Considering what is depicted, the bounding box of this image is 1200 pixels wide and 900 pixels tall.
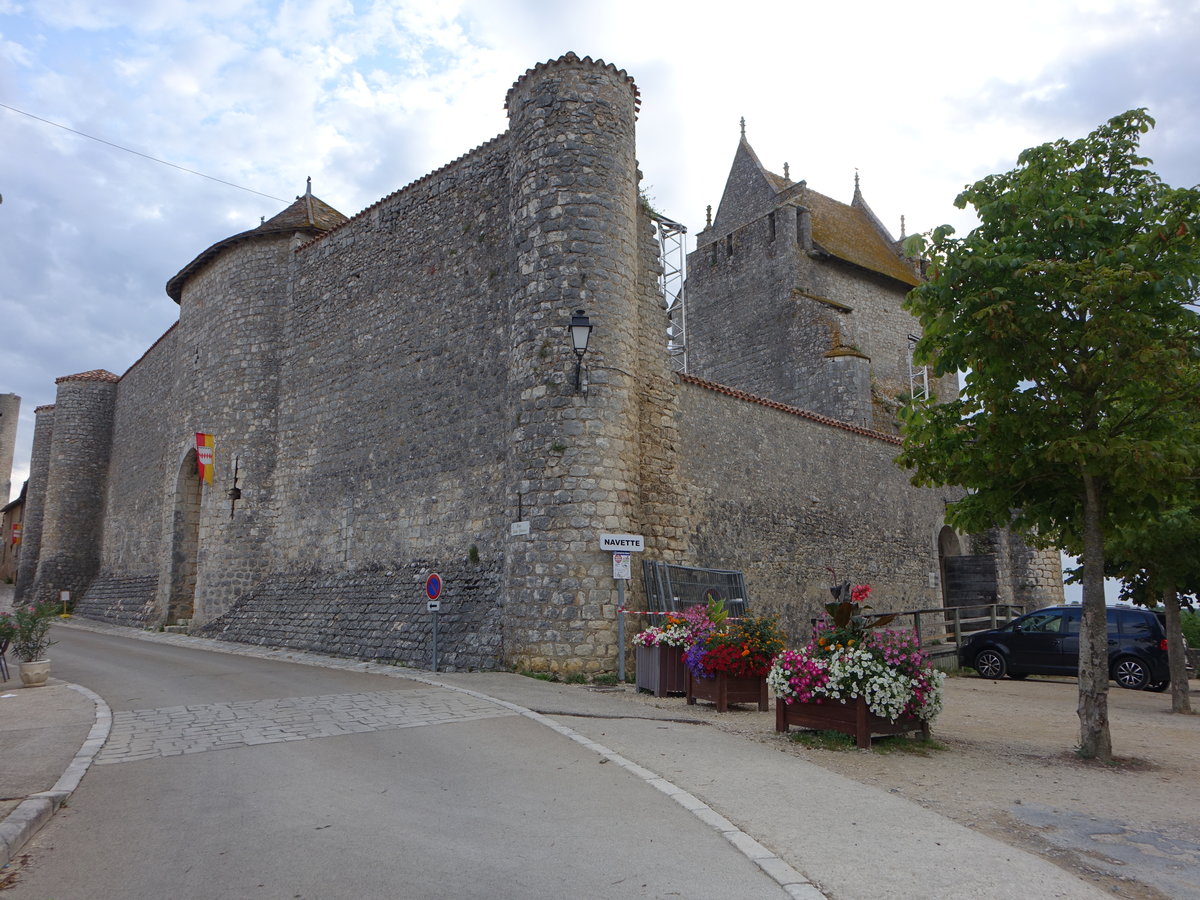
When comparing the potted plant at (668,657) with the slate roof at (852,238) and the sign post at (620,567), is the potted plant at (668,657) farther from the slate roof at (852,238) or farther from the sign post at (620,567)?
the slate roof at (852,238)

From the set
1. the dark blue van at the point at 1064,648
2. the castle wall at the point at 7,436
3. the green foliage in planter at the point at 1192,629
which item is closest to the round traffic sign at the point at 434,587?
the dark blue van at the point at 1064,648

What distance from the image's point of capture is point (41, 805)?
16.4 feet

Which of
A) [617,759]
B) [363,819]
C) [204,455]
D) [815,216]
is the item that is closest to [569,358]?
[617,759]

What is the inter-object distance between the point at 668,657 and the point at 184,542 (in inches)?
614

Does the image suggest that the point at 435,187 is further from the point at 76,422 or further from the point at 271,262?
the point at 76,422

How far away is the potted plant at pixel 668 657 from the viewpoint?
10.5 metres

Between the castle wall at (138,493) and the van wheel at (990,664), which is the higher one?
the castle wall at (138,493)

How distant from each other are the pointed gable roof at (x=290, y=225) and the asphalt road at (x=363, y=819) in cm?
1429

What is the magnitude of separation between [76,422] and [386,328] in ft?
67.9

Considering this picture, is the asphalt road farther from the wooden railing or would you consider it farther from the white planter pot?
the wooden railing

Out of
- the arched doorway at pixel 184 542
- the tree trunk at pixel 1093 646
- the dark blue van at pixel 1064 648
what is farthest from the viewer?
the arched doorway at pixel 184 542

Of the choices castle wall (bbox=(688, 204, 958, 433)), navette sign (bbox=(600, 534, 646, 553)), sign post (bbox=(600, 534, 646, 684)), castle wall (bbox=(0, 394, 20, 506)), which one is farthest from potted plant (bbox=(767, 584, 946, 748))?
castle wall (bbox=(0, 394, 20, 506))

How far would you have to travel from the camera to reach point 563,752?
273 inches

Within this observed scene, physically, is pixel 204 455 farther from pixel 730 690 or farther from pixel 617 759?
pixel 617 759
